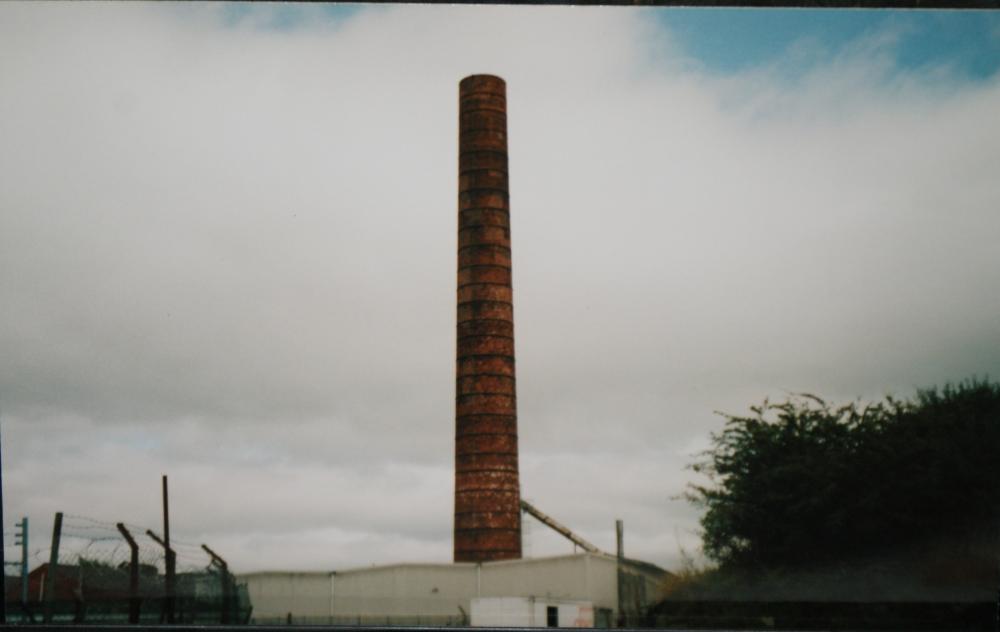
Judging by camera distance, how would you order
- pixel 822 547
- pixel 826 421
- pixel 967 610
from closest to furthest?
1. pixel 967 610
2. pixel 822 547
3. pixel 826 421

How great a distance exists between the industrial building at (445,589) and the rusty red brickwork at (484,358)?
0.74m

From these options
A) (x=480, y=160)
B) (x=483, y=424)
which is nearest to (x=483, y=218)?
(x=480, y=160)

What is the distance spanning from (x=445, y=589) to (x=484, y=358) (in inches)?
224

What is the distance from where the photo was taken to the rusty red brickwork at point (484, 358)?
22.0 m

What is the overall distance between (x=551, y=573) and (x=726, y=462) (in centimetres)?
556

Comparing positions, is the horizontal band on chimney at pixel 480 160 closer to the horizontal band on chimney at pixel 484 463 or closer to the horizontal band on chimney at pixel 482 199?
the horizontal band on chimney at pixel 482 199

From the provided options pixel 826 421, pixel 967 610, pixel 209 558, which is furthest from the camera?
pixel 826 421

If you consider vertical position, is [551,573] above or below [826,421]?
below

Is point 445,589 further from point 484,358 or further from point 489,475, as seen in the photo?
point 484,358

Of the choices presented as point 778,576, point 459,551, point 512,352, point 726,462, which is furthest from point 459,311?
point 778,576

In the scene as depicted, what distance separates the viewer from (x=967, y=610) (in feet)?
53.9

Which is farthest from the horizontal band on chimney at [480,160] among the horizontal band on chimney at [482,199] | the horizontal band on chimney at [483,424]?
the horizontal band on chimney at [483,424]

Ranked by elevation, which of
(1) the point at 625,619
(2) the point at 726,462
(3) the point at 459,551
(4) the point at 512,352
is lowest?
(1) the point at 625,619

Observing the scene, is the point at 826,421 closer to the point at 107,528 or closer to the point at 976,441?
the point at 976,441
